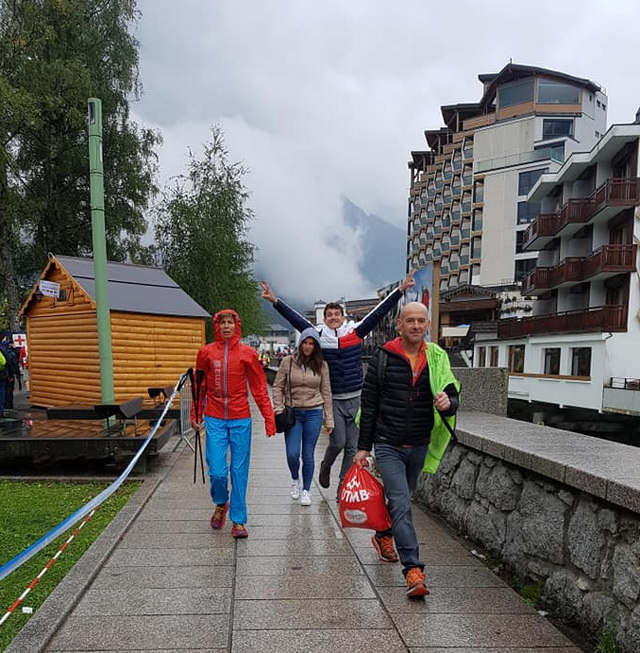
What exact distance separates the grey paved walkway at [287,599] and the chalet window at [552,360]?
3043 cm

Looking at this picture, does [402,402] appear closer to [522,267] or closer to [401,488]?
[401,488]

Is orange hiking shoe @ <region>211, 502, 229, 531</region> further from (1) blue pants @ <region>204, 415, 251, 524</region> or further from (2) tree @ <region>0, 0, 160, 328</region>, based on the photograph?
(2) tree @ <region>0, 0, 160, 328</region>

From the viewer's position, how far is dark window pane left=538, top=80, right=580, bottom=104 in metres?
63.5

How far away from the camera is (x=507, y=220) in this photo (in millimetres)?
61969

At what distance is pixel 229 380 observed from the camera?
4.86m

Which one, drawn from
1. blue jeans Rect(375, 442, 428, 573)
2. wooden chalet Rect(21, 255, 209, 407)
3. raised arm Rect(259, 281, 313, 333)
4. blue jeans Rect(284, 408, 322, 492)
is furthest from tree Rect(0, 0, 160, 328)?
blue jeans Rect(375, 442, 428, 573)

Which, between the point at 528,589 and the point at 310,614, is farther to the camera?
the point at 528,589

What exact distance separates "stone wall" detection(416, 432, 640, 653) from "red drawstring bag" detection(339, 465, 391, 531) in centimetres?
79

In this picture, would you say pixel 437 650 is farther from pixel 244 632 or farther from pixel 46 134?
pixel 46 134

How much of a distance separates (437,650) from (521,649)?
0.44m

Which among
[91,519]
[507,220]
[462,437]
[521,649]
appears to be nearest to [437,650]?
[521,649]

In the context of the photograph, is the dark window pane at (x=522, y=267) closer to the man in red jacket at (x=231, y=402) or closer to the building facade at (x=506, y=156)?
the building facade at (x=506, y=156)

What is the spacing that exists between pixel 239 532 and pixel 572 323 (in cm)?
3125

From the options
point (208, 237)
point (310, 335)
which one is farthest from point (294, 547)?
point (208, 237)
